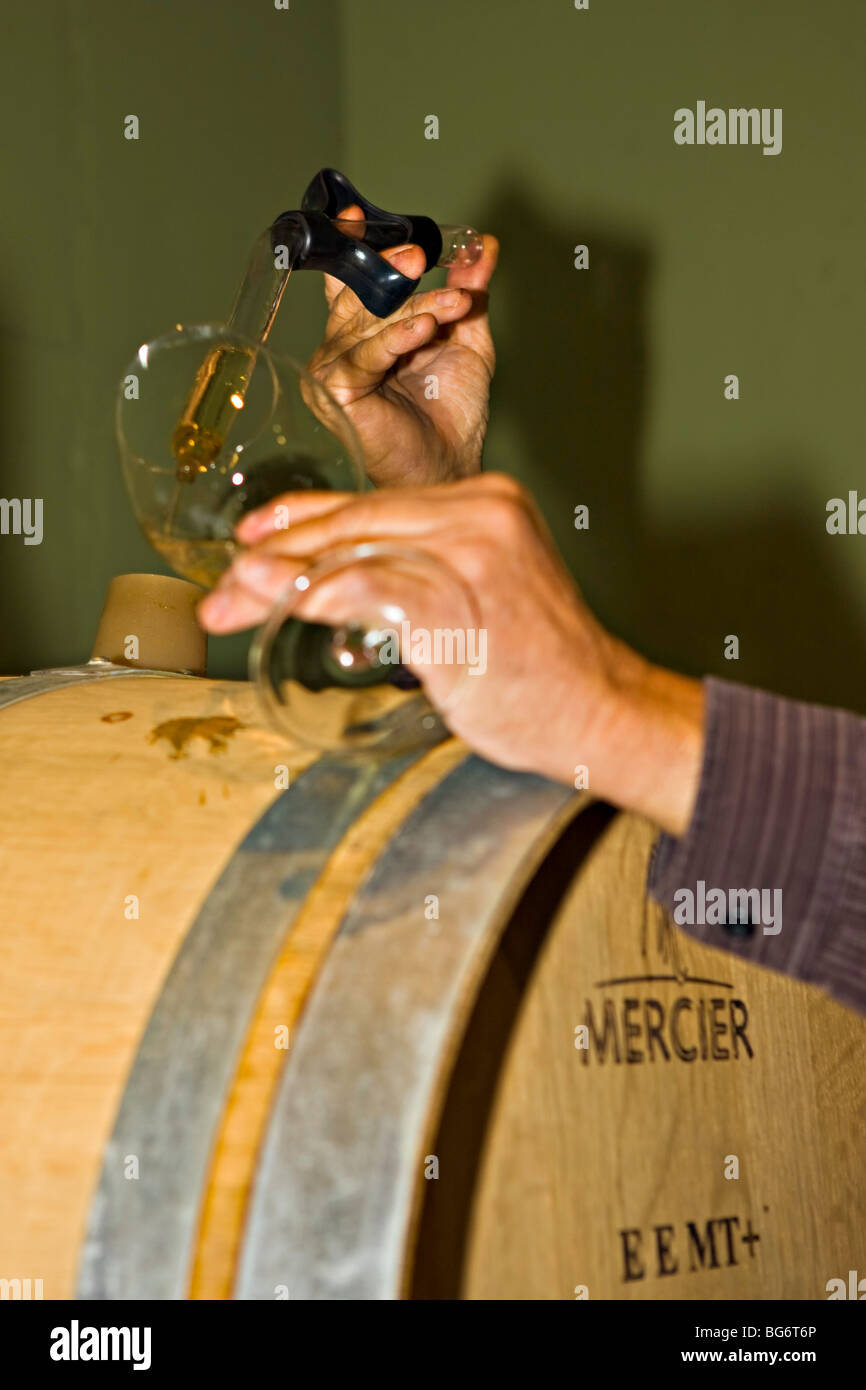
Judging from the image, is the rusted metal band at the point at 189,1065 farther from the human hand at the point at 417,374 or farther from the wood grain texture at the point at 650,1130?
the human hand at the point at 417,374

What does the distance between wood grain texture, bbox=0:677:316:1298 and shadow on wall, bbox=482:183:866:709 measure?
1.40m

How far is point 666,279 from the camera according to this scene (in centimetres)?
221

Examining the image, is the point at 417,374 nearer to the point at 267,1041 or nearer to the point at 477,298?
the point at 477,298

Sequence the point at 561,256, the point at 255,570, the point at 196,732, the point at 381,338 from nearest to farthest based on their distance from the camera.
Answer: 1. the point at 255,570
2. the point at 196,732
3. the point at 381,338
4. the point at 561,256

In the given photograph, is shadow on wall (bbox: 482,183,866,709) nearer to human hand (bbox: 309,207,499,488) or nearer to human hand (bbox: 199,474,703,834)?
human hand (bbox: 309,207,499,488)

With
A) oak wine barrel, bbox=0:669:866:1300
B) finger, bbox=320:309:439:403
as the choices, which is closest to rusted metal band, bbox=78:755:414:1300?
oak wine barrel, bbox=0:669:866:1300

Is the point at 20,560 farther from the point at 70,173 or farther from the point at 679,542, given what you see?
the point at 679,542

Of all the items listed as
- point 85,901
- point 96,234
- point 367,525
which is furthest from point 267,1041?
point 96,234

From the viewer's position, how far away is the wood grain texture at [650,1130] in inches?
25.1

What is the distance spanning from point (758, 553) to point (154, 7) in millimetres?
1380

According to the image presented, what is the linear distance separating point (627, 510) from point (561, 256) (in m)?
0.53

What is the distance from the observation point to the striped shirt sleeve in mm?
625

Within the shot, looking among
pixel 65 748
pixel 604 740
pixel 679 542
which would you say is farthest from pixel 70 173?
pixel 604 740
